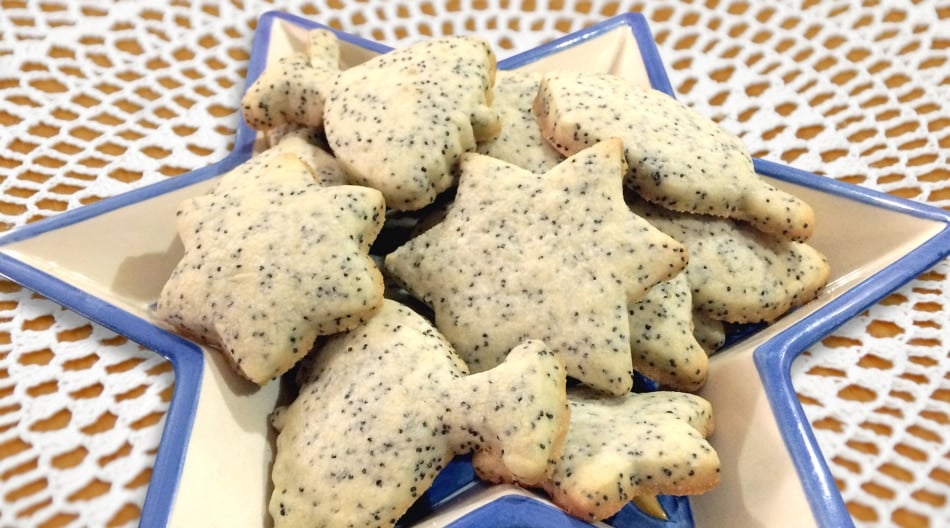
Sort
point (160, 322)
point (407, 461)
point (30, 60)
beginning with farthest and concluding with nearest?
point (30, 60) < point (160, 322) < point (407, 461)

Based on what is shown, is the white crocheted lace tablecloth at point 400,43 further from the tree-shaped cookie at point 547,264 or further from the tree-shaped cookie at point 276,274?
the tree-shaped cookie at point 547,264

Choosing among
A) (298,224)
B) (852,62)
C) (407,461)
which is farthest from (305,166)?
(852,62)

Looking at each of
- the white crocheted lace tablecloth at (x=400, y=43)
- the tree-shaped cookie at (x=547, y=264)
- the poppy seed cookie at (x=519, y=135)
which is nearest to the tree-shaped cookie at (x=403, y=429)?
the tree-shaped cookie at (x=547, y=264)

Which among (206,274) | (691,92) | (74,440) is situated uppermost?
(691,92)

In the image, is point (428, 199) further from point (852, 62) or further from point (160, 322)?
point (852, 62)

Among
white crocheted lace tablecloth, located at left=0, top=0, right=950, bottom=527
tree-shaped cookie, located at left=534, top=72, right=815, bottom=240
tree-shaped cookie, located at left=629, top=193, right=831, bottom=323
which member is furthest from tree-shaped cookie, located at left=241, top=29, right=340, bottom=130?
tree-shaped cookie, located at left=629, top=193, right=831, bottom=323

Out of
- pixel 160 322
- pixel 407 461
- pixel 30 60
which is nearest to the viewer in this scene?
pixel 407 461
